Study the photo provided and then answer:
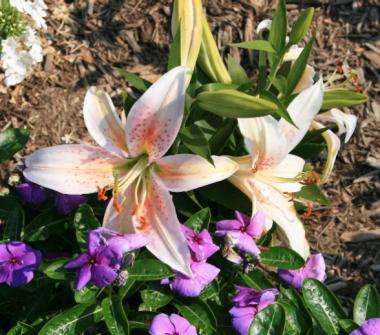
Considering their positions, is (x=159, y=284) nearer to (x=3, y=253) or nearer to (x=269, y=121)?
(x=3, y=253)

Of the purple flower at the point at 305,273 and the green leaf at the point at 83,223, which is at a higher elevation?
the green leaf at the point at 83,223

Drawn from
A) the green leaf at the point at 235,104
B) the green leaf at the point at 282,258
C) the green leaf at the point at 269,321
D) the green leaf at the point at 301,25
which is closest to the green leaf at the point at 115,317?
the green leaf at the point at 269,321

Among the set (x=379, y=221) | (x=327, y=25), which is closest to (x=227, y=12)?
(x=327, y=25)

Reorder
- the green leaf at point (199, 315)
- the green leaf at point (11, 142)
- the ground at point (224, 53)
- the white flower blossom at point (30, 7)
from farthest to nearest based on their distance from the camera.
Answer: the ground at point (224, 53) → the white flower blossom at point (30, 7) → the green leaf at point (11, 142) → the green leaf at point (199, 315)

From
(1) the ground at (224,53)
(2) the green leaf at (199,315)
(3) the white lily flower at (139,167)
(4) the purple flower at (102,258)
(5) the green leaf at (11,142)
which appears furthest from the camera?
(1) the ground at (224,53)

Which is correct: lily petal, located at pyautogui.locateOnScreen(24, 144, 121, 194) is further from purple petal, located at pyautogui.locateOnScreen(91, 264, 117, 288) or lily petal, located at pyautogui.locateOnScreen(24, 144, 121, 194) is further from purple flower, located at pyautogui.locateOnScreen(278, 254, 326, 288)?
purple flower, located at pyautogui.locateOnScreen(278, 254, 326, 288)

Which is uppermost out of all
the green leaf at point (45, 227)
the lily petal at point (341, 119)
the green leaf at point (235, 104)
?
the green leaf at point (235, 104)

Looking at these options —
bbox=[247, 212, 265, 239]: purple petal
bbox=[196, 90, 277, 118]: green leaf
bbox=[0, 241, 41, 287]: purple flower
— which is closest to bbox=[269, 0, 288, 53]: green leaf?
bbox=[196, 90, 277, 118]: green leaf

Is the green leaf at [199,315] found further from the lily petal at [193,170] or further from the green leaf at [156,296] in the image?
the lily petal at [193,170]
